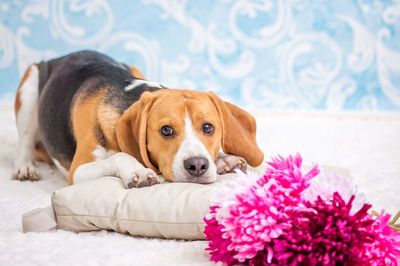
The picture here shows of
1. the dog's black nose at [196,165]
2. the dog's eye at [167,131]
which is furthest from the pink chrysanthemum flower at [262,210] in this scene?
the dog's eye at [167,131]

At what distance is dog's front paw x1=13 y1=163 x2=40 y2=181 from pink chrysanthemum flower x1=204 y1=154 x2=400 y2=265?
213 centimetres

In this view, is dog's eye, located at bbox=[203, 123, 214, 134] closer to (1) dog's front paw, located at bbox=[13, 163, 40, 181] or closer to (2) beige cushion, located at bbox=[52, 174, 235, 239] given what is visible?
(2) beige cushion, located at bbox=[52, 174, 235, 239]

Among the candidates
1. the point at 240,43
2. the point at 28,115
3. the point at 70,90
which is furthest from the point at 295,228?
the point at 240,43

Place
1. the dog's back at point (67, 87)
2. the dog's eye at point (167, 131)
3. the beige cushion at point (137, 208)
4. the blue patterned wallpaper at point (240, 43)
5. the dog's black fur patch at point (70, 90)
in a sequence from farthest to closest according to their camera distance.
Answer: the blue patterned wallpaper at point (240, 43)
the dog's back at point (67, 87)
the dog's black fur patch at point (70, 90)
the dog's eye at point (167, 131)
the beige cushion at point (137, 208)

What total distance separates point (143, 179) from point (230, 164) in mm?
478

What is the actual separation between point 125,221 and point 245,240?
0.73 m

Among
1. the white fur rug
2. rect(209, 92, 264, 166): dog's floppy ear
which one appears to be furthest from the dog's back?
rect(209, 92, 264, 166): dog's floppy ear

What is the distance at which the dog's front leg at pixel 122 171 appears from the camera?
105 inches

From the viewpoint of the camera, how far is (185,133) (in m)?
2.79

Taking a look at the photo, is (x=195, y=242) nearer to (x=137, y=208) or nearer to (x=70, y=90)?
(x=137, y=208)

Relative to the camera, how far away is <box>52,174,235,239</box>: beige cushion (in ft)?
7.73

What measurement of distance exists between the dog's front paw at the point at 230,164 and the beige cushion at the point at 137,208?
1.18 feet

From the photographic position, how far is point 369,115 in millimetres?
6391

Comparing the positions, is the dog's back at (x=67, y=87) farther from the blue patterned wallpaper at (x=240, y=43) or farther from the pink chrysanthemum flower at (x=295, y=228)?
the blue patterned wallpaper at (x=240, y=43)
